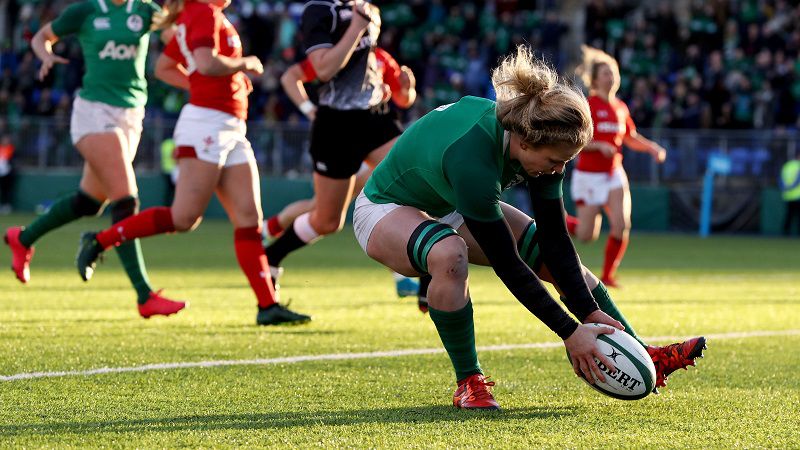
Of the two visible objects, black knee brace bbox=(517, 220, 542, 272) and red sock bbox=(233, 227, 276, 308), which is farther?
red sock bbox=(233, 227, 276, 308)

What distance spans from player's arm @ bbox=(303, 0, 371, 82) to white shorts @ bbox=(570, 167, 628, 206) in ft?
14.1

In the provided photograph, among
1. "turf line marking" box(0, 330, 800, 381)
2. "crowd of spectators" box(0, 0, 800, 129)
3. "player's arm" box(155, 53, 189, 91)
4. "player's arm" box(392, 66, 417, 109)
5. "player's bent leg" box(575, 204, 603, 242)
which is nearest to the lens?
"turf line marking" box(0, 330, 800, 381)

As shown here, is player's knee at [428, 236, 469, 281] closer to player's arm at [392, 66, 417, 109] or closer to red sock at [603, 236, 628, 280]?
player's arm at [392, 66, 417, 109]

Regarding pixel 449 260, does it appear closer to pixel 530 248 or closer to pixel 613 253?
pixel 530 248

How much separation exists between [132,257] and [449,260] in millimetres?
3521

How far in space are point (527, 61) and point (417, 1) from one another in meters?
23.7

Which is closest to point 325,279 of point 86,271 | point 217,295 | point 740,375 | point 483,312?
point 217,295

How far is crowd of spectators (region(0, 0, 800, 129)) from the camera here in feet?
74.3

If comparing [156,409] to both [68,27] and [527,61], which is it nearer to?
[527,61]

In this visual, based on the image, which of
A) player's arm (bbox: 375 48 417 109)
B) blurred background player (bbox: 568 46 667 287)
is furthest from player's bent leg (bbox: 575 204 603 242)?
player's arm (bbox: 375 48 417 109)

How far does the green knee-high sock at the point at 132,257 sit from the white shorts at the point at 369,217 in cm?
273

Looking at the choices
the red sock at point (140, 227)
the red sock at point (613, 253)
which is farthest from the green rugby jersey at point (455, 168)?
the red sock at point (613, 253)

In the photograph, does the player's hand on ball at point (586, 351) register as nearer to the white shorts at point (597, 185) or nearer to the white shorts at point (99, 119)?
the white shorts at point (99, 119)

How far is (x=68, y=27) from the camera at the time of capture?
8047 millimetres
